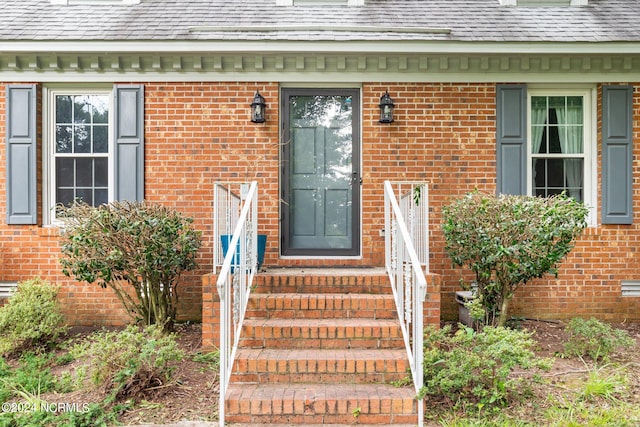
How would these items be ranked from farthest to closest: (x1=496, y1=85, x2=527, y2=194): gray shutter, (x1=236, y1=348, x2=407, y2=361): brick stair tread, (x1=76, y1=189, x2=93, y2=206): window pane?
(x1=76, y1=189, x2=93, y2=206): window pane < (x1=496, y1=85, x2=527, y2=194): gray shutter < (x1=236, y1=348, x2=407, y2=361): brick stair tread

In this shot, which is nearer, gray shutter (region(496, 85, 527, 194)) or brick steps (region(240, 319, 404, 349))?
brick steps (region(240, 319, 404, 349))

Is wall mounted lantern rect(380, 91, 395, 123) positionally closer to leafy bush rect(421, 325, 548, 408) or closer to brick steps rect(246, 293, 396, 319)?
brick steps rect(246, 293, 396, 319)

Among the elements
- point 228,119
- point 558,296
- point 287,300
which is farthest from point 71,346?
point 558,296

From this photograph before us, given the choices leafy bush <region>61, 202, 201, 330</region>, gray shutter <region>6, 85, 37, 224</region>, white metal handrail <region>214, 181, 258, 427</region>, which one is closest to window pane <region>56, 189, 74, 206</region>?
gray shutter <region>6, 85, 37, 224</region>

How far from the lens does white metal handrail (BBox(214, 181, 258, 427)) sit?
9.88ft

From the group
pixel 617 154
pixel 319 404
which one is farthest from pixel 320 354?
pixel 617 154

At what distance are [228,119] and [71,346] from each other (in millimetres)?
3161

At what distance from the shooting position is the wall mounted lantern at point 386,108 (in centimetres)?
532

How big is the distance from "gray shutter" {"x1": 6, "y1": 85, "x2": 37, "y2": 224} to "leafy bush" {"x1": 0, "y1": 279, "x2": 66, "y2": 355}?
0.99 metres

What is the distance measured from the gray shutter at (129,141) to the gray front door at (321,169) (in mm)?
1808

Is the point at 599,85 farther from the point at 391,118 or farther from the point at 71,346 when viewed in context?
the point at 71,346

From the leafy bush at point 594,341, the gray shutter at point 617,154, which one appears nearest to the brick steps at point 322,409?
the leafy bush at point 594,341

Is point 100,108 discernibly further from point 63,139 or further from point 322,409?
point 322,409

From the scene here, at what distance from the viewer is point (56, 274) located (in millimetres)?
5387
